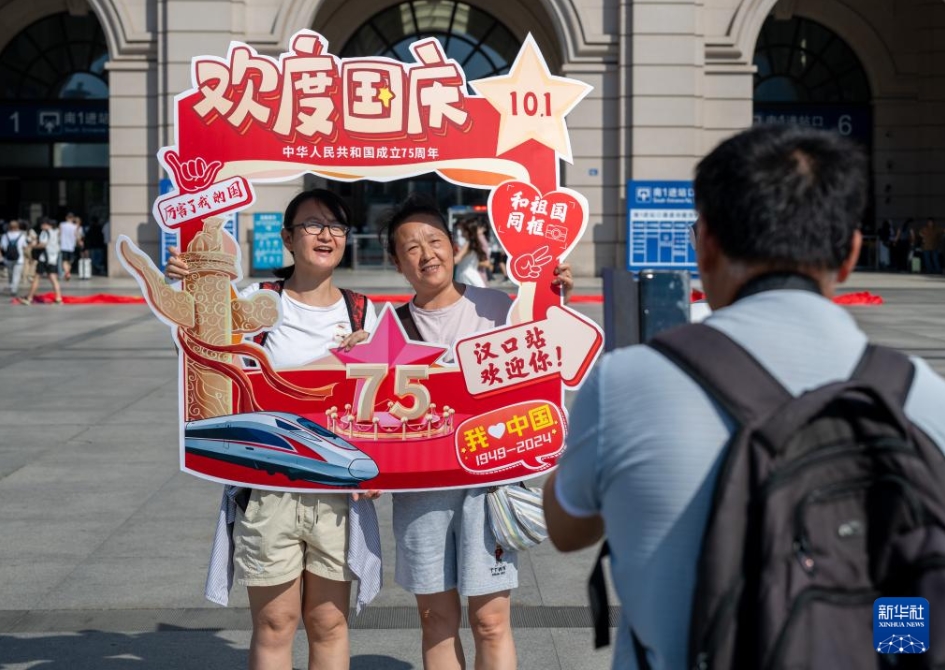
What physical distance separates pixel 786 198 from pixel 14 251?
22.9 m

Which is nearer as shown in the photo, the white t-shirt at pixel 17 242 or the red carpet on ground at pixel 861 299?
the red carpet on ground at pixel 861 299

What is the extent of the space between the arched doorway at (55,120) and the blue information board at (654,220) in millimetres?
15858

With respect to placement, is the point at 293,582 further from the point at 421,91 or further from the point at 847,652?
the point at 847,652

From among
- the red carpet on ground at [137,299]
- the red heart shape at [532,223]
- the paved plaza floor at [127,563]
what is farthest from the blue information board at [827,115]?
the red heart shape at [532,223]

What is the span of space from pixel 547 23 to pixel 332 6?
532 centimetres

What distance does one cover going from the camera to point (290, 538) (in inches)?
165

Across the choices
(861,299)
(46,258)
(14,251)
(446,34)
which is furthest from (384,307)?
(446,34)

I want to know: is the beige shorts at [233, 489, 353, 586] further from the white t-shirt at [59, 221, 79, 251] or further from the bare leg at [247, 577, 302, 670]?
the white t-shirt at [59, 221, 79, 251]

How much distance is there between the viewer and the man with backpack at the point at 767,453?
1949 millimetres

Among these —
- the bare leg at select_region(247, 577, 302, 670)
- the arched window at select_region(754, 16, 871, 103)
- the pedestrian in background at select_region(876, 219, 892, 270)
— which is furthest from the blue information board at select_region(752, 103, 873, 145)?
the bare leg at select_region(247, 577, 302, 670)

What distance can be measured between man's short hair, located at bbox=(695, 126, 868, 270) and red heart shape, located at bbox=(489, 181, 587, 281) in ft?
6.97

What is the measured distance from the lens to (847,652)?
1.95m

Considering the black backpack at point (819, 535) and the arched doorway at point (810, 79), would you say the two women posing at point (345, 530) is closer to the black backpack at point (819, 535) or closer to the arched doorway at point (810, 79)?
the black backpack at point (819, 535)

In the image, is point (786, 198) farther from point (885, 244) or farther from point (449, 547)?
point (885, 244)
